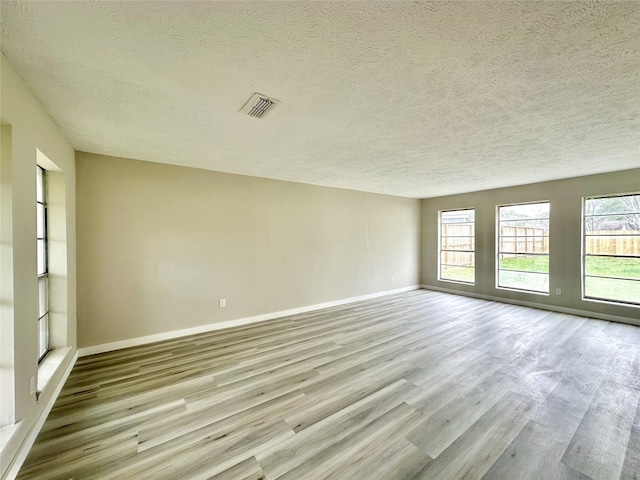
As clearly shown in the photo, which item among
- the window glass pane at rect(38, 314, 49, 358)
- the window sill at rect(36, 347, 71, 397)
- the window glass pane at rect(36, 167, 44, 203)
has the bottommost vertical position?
the window sill at rect(36, 347, 71, 397)

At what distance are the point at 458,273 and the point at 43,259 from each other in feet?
24.7

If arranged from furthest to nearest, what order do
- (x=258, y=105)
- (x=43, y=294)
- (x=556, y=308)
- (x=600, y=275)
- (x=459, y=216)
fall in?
(x=459, y=216) < (x=556, y=308) < (x=600, y=275) < (x=43, y=294) < (x=258, y=105)

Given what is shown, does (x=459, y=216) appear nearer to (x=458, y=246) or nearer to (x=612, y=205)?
(x=458, y=246)

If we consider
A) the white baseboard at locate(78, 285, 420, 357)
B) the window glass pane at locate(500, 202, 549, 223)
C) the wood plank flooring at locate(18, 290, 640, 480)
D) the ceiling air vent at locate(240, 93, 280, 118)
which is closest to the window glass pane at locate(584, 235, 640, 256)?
the window glass pane at locate(500, 202, 549, 223)

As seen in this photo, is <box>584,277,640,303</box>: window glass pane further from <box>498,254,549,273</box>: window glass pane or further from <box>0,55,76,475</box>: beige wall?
<box>0,55,76,475</box>: beige wall

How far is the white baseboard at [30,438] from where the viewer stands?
1406 mm

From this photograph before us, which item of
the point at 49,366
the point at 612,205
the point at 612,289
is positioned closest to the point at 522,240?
the point at 612,205

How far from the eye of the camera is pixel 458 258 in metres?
6.38

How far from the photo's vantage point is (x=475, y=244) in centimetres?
595

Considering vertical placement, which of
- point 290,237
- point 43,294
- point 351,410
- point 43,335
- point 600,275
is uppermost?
point 290,237

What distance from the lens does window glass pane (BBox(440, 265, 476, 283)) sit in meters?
6.08

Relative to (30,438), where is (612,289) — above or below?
above

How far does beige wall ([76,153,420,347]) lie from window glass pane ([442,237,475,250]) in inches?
106

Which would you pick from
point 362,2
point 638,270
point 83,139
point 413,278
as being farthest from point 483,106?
point 413,278
